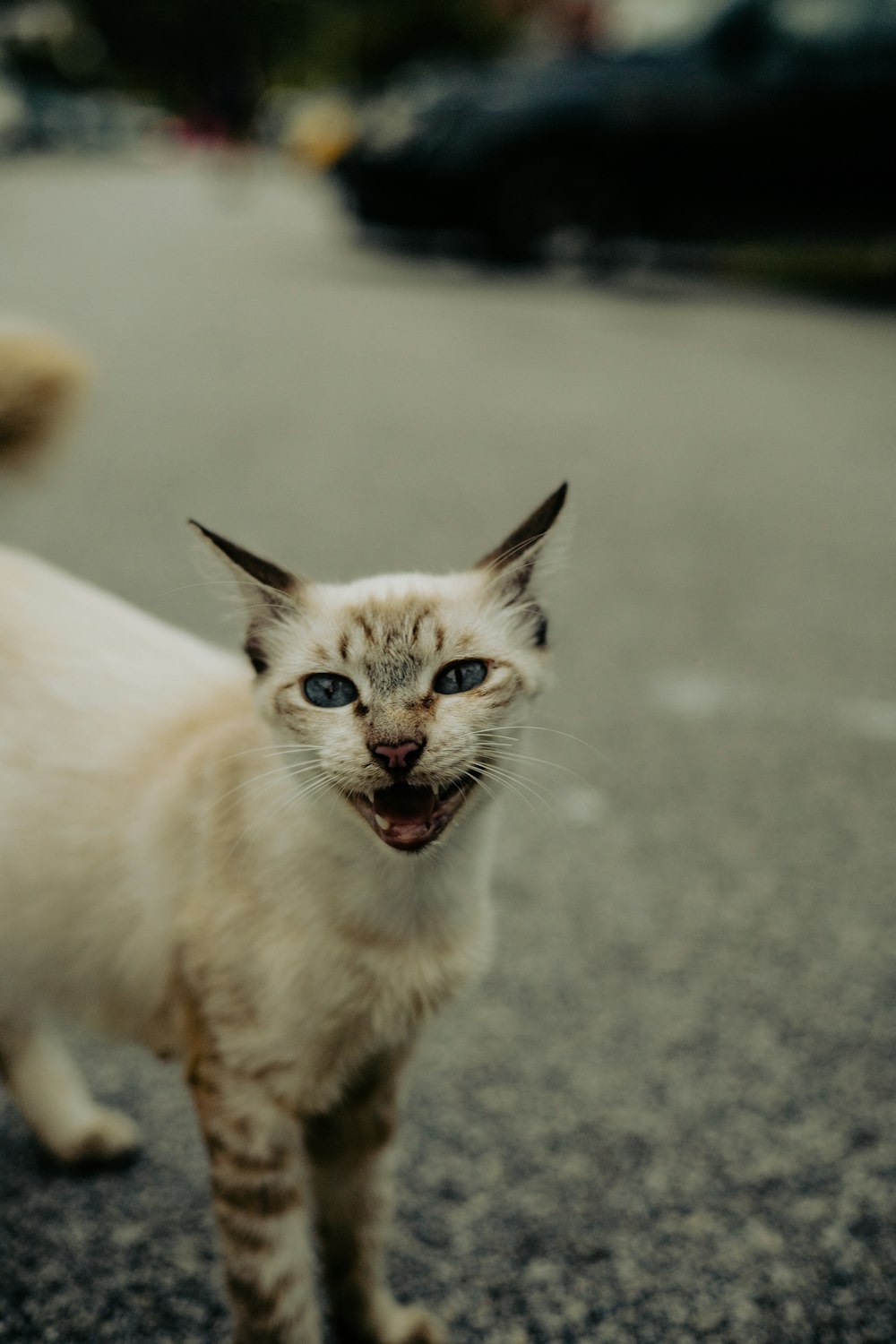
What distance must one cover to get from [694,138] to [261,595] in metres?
7.38

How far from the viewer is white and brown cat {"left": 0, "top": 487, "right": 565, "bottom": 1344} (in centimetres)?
130

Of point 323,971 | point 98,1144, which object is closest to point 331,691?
point 323,971

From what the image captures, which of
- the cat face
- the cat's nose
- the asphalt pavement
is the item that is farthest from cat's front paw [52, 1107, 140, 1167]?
the cat's nose

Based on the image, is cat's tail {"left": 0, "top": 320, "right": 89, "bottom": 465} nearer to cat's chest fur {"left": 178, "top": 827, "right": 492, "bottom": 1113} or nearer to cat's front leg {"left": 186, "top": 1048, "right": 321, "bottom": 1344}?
cat's chest fur {"left": 178, "top": 827, "right": 492, "bottom": 1113}

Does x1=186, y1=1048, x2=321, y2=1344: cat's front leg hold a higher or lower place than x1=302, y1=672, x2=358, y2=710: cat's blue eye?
lower

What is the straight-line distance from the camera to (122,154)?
2444 centimetres

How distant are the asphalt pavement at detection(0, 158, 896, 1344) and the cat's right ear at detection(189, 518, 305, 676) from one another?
386 millimetres

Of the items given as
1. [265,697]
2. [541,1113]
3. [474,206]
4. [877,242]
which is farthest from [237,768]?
[877,242]

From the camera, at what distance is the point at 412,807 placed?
127 cm

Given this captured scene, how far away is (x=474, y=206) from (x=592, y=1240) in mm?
7427

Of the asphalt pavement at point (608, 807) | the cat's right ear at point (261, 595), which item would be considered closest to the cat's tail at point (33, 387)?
the asphalt pavement at point (608, 807)

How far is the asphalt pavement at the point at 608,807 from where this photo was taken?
1.62 meters

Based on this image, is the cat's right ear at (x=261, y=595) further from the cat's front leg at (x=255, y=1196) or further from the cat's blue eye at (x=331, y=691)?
the cat's front leg at (x=255, y=1196)

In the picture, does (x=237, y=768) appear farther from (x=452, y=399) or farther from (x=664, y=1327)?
(x=452, y=399)
